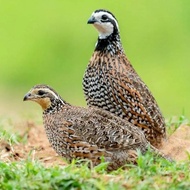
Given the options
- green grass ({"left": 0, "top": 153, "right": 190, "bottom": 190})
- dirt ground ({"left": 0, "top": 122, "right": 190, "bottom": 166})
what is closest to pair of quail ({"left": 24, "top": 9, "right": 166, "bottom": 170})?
dirt ground ({"left": 0, "top": 122, "right": 190, "bottom": 166})

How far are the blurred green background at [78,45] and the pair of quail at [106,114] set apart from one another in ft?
21.2

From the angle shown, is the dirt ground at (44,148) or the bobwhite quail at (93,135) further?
the dirt ground at (44,148)

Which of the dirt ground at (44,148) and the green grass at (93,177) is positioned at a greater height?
the green grass at (93,177)

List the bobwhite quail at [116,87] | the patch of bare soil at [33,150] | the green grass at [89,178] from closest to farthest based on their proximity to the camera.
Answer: the green grass at [89,178] < the patch of bare soil at [33,150] < the bobwhite quail at [116,87]

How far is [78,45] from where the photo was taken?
22766mm

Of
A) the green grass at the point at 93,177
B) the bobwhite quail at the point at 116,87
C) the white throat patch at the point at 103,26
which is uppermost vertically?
the white throat patch at the point at 103,26

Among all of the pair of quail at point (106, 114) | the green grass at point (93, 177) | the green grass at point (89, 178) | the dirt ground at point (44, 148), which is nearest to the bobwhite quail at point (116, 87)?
the pair of quail at point (106, 114)

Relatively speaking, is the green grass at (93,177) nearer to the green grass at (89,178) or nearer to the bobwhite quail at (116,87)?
the green grass at (89,178)

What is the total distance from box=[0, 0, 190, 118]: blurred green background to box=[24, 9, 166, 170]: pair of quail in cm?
646

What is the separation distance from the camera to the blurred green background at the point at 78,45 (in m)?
21.1

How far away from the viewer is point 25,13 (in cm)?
2353

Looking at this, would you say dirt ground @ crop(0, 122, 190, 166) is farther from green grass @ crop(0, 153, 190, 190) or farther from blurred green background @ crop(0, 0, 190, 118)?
blurred green background @ crop(0, 0, 190, 118)

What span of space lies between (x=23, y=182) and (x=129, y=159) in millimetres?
1973

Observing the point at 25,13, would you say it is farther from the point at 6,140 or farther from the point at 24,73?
the point at 6,140
